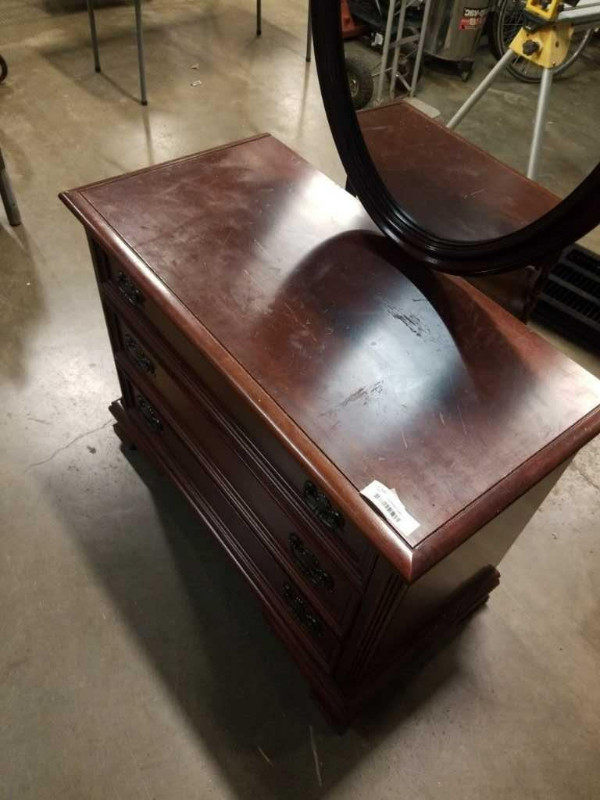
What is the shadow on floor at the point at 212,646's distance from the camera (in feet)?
3.59

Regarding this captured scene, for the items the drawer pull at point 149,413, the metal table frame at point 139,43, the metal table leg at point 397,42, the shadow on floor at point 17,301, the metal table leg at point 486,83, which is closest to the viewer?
the metal table leg at point 486,83

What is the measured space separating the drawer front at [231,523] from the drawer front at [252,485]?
0.14ft

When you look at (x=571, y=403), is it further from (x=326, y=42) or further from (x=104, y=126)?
(x=104, y=126)

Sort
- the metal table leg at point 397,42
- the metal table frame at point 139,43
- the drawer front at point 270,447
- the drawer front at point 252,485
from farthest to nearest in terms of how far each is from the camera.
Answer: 1. the metal table frame at point 139,43
2. the metal table leg at point 397,42
3. the drawer front at point 252,485
4. the drawer front at point 270,447

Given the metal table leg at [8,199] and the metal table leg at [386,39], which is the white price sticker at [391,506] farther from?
the metal table leg at [8,199]

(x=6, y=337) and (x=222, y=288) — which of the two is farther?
(x=6, y=337)

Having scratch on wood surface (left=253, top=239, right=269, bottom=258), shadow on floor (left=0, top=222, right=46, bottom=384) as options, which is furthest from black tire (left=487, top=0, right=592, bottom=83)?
shadow on floor (left=0, top=222, right=46, bottom=384)

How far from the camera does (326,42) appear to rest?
0.91m

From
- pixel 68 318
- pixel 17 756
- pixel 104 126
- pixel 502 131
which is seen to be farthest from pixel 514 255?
pixel 104 126

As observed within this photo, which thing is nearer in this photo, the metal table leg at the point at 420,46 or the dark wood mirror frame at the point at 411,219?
the dark wood mirror frame at the point at 411,219

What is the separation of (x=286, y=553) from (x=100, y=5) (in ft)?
13.0

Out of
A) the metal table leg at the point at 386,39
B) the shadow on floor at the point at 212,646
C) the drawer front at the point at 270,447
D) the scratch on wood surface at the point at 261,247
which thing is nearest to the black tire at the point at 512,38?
the scratch on wood surface at the point at 261,247

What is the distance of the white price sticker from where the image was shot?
0.66m

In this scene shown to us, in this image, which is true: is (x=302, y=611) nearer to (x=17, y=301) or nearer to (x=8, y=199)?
(x=17, y=301)
